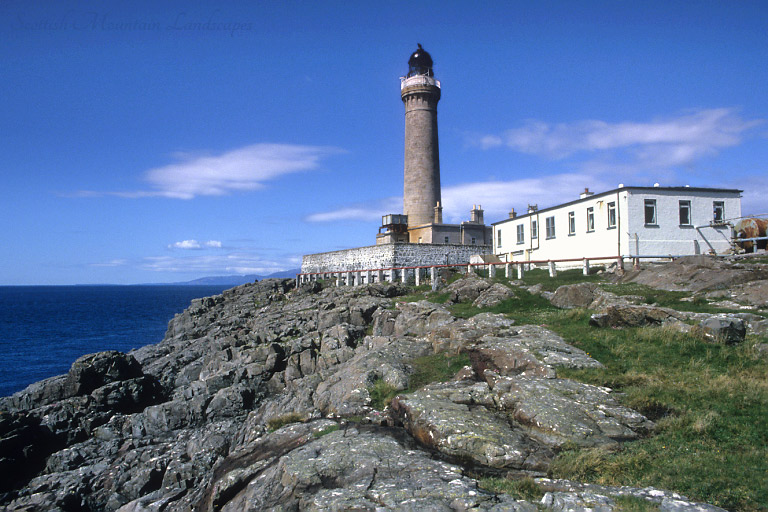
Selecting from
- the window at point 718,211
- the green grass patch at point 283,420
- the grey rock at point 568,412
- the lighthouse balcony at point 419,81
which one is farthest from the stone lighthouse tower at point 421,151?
the grey rock at point 568,412

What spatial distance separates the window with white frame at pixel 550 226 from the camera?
37250mm

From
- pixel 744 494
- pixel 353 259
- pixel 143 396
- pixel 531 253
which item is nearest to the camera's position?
pixel 744 494

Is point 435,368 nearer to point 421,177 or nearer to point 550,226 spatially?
point 550,226

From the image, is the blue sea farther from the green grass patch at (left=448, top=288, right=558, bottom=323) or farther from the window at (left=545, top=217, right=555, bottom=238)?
the window at (left=545, top=217, right=555, bottom=238)

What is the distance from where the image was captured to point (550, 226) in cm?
3759

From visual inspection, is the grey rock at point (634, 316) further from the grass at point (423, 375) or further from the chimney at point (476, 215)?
the chimney at point (476, 215)

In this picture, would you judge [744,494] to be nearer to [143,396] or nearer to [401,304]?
[401,304]

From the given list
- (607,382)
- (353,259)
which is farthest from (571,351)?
(353,259)

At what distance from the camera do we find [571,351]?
14688 mm

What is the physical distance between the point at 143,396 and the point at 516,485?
892 inches

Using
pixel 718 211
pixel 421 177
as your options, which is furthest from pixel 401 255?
pixel 718 211

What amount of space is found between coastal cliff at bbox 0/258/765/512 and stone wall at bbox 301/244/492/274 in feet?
42.5

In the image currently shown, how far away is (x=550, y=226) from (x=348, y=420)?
93.3ft

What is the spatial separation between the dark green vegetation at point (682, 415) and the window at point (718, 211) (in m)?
16.9
